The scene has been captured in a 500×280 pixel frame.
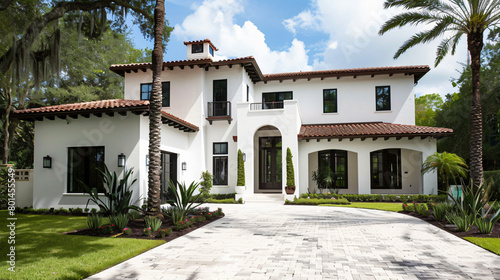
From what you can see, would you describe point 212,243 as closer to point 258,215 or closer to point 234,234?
point 234,234

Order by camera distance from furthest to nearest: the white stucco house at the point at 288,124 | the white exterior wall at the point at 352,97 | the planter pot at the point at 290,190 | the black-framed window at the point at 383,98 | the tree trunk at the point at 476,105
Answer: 1. the black-framed window at the point at 383,98
2. the white exterior wall at the point at 352,97
3. the white stucco house at the point at 288,124
4. the planter pot at the point at 290,190
5. the tree trunk at the point at 476,105

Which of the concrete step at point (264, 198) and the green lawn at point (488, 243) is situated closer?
the green lawn at point (488, 243)

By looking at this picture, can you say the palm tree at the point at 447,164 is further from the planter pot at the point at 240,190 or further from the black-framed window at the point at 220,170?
the black-framed window at the point at 220,170

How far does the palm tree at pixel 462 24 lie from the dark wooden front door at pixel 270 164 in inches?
360

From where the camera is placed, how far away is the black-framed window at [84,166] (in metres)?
13.2

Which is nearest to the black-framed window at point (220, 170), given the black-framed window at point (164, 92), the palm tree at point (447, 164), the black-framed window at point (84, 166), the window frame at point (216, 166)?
the window frame at point (216, 166)

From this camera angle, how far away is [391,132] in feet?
58.6

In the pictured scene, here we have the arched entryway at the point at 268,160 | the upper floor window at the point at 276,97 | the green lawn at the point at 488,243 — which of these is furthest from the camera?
the upper floor window at the point at 276,97

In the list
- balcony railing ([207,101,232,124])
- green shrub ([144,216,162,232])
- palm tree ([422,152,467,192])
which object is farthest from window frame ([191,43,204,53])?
palm tree ([422,152,467,192])

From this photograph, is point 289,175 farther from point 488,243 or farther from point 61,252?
point 61,252

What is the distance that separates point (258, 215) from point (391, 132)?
956cm

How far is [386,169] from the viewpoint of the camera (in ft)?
67.0

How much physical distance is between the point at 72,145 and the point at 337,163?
14.7m

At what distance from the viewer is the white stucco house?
1816 centimetres
